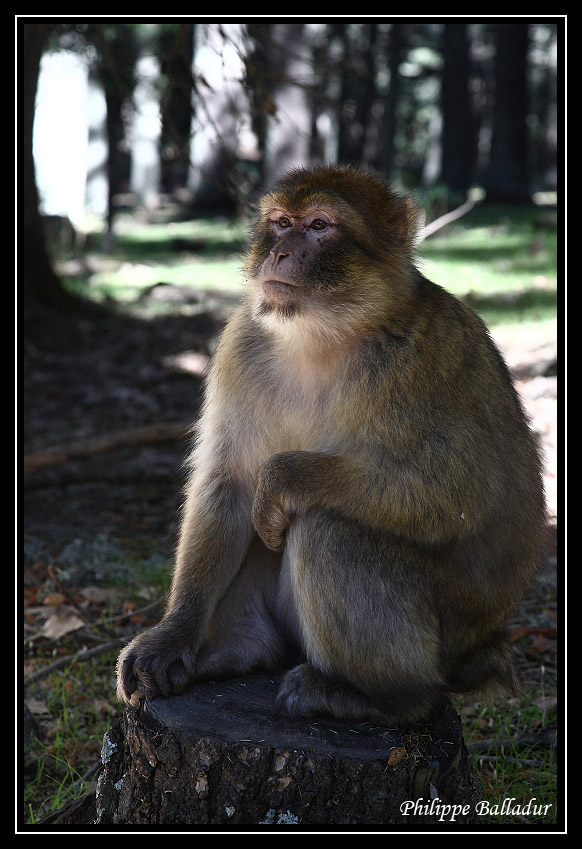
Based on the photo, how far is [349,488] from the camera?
3281mm

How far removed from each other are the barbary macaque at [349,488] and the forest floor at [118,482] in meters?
1.28

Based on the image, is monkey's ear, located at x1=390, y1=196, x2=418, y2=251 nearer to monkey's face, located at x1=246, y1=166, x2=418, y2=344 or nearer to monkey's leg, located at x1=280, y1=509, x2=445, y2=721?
monkey's face, located at x1=246, y1=166, x2=418, y2=344

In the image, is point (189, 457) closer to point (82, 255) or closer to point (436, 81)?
point (82, 255)

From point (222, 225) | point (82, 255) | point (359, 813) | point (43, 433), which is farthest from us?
point (222, 225)

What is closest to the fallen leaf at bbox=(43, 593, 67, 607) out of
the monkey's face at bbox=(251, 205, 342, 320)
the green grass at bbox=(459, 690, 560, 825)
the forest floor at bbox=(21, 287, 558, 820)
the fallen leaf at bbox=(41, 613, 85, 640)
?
the forest floor at bbox=(21, 287, 558, 820)

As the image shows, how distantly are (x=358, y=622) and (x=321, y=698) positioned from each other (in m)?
0.29

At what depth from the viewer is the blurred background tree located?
6.35 m

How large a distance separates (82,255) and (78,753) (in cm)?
1248

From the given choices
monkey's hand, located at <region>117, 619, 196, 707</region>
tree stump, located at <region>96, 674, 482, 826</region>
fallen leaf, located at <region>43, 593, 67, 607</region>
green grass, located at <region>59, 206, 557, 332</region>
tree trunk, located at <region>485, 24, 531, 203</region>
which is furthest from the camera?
tree trunk, located at <region>485, 24, 531, 203</region>

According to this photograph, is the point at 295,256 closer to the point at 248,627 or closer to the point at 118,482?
the point at 248,627

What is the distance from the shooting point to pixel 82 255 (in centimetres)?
1567

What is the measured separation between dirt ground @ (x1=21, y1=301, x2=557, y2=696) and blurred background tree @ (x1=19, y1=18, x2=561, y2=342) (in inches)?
32.1

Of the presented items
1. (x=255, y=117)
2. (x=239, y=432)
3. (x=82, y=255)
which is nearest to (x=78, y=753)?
(x=239, y=432)
